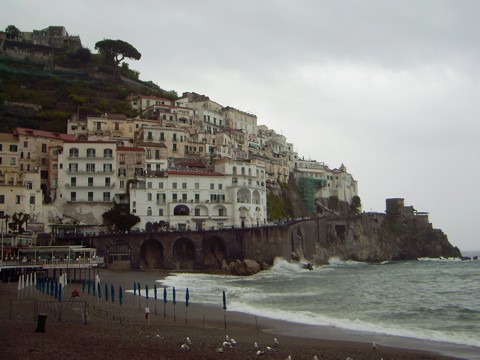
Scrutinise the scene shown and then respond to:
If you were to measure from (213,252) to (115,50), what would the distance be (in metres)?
75.4

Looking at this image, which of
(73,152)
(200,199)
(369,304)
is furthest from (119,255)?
(369,304)

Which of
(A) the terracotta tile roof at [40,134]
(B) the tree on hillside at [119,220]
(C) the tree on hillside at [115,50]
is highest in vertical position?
(C) the tree on hillside at [115,50]

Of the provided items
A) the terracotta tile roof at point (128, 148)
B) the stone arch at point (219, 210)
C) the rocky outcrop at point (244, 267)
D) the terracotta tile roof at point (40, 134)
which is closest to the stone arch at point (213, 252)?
the rocky outcrop at point (244, 267)

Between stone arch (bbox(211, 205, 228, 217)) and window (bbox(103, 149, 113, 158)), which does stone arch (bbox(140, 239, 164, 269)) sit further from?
window (bbox(103, 149, 113, 158))

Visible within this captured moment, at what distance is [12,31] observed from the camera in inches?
5069

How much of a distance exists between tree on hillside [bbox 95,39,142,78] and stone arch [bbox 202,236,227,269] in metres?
70.4

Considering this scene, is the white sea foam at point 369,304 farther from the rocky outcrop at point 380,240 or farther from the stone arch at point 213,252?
the rocky outcrop at point 380,240

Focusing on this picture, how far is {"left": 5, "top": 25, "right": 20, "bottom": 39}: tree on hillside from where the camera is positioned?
5000 inches

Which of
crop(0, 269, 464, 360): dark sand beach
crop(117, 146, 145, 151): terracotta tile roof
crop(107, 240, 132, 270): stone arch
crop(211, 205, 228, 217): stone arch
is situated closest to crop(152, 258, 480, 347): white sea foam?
crop(0, 269, 464, 360): dark sand beach

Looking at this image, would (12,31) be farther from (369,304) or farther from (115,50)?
(369,304)

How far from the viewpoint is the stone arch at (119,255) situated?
6806 cm

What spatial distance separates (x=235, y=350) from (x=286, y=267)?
55.5 meters

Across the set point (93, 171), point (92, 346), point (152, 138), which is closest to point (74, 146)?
point (93, 171)

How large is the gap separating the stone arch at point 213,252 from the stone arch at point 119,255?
10.5 meters
